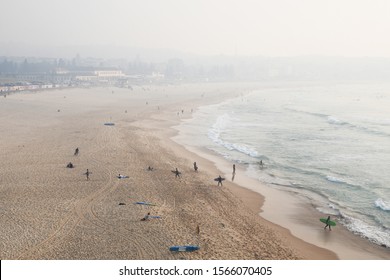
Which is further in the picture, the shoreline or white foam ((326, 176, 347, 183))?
white foam ((326, 176, 347, 183))

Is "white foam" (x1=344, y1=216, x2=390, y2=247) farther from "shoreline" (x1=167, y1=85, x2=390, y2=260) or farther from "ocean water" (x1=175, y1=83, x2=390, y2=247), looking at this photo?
"shoreline" (x1=167, y1=85, x2=390, y2=260)

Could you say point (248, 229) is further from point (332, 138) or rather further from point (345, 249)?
point (332, 138)

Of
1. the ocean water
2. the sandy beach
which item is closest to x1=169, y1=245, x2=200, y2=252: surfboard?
the sandy beach

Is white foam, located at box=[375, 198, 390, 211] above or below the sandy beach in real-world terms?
above

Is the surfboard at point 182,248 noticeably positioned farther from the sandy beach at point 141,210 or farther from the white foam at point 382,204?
the white foam at point 382,204

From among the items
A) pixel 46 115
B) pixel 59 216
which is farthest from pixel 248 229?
pixel 46 115

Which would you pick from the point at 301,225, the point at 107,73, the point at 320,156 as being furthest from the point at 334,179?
the point at 107,73

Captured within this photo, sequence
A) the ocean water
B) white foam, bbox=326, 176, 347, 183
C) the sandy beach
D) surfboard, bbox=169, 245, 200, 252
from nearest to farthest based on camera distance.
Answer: surfboard, bbox=169, 245, 200, 252 < the sandy beach < the ocean water < white foam, bbox=326, 176, 347, 183
